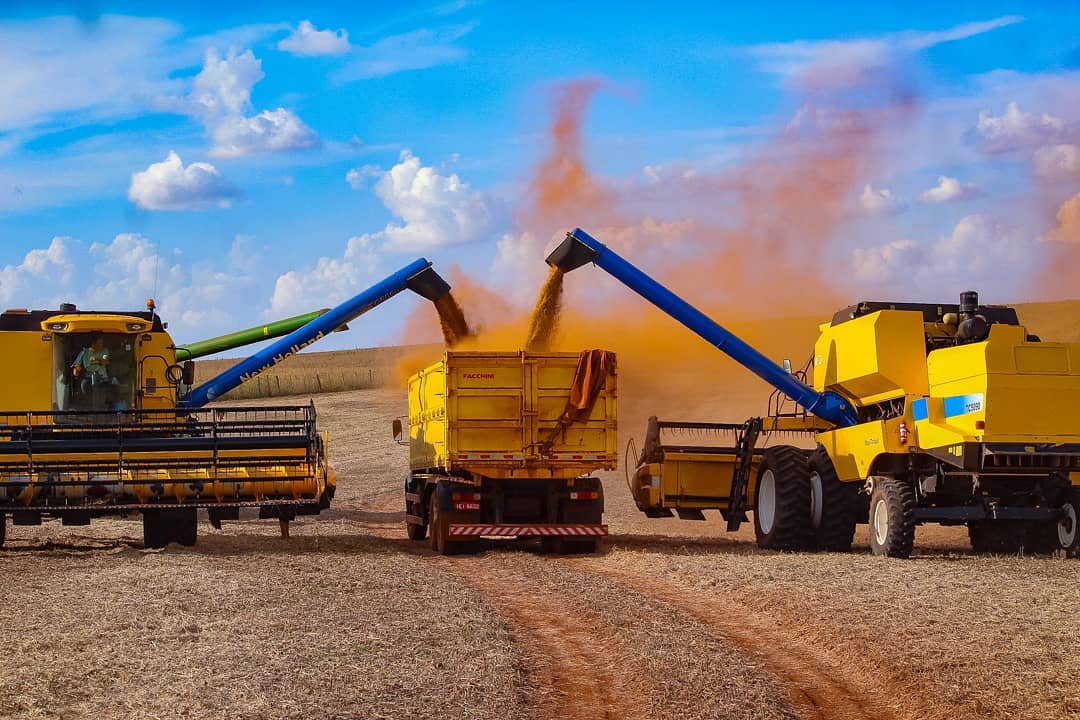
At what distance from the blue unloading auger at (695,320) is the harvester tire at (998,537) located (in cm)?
256

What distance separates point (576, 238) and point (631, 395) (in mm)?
36488

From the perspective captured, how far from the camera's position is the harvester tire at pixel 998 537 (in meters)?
18.8

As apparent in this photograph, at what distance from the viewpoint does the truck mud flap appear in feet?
62.9

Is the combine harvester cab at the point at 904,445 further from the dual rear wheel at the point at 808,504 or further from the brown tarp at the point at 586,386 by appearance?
the brown tarp at the point at 586,386

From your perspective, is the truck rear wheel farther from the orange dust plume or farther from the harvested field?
the orange dust plume

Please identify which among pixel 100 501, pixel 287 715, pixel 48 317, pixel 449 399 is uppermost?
pixel 48 317

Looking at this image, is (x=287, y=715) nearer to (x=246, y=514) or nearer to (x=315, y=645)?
(x=315, y=645)

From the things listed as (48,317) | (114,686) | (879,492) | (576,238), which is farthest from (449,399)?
(114,686)

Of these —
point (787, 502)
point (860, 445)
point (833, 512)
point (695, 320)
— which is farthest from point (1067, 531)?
point (695, 320)

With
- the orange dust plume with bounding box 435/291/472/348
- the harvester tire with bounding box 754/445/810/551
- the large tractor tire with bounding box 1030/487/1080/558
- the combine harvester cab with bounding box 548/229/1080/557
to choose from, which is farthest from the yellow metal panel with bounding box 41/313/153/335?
the large tractor tire with bounding box 1030/487/1080/558

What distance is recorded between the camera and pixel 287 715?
822 cm

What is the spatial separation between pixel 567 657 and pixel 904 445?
9009mm

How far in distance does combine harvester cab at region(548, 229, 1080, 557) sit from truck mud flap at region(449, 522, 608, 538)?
255 cm

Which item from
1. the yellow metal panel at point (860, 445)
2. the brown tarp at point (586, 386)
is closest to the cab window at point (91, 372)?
the brown tarp at point (586, 386)
